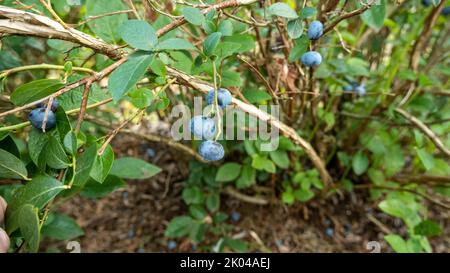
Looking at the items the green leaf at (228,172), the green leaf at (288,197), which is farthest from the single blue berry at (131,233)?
the green leaf at (288,197)

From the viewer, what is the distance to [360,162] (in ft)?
5.56

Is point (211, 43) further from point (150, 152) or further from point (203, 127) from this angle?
point (150, 152)

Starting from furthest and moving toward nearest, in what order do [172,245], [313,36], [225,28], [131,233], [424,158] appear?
1. [131,233]
2. [172,245]
3. [424,158]
4. [313,36]
5. [225,28]

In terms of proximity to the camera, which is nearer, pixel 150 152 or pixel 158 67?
pixel 158 67

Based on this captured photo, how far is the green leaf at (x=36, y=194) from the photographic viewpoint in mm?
729

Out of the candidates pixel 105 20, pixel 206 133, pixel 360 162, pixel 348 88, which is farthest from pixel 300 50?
pixel 360 162

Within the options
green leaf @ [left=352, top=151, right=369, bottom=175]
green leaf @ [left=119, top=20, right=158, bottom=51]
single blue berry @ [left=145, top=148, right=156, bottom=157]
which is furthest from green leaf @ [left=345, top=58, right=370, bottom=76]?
single blue berry @ [left=145, top=148, right=156, bottom=157]

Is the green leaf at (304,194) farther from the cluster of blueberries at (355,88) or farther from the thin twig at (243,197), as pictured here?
the cluster of blueberries at (355,88)

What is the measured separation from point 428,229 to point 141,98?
1.01 meters

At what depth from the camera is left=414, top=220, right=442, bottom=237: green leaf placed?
4.20ft

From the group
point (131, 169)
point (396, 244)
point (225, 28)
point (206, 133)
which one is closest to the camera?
point (206, 133)

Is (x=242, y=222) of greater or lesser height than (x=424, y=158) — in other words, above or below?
below
